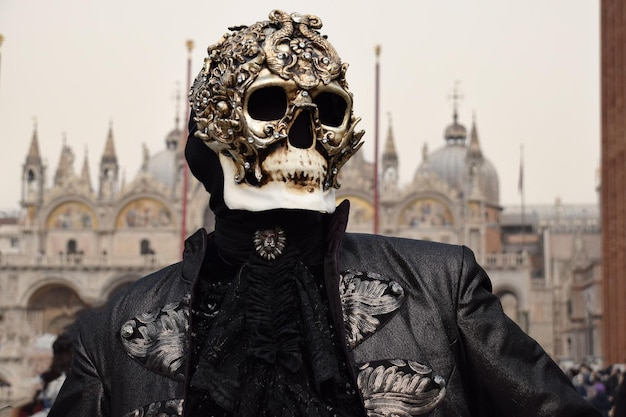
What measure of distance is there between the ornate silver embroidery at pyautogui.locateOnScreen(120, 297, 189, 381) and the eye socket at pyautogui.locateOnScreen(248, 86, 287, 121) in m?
0.32

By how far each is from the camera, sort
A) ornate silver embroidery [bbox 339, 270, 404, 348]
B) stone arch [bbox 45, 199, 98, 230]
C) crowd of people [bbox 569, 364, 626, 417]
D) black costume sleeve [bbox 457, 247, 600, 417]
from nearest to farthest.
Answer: black costume sleeve [bbox 457, 247, 600, 417], ornate silver embroidery [bbox 339, 270, 404, 348], crowd of people [bbox 569, 364, 626, 417], stone arch [bbox 45, 199, 98, 230]

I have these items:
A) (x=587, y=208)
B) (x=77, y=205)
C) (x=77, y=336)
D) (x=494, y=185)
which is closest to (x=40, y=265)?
(x=77, y=205)

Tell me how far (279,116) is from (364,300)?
31cm

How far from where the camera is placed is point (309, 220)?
2004 mm

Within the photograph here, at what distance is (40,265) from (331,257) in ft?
152

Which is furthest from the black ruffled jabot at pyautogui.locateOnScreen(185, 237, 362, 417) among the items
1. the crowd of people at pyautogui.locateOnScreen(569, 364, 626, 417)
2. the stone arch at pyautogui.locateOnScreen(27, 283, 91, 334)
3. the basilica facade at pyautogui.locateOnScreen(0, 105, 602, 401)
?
the stone arch at pyautogui.locateOnScreen(27, 283, 91, 334)

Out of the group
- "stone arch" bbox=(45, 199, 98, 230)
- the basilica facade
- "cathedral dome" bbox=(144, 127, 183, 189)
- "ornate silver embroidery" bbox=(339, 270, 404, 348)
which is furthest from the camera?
"cathedral dome" bbox=(144, 127, 183, 189)

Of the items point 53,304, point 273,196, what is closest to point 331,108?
point 273,196

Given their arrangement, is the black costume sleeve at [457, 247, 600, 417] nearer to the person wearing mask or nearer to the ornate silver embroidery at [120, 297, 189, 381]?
the person wearing mask

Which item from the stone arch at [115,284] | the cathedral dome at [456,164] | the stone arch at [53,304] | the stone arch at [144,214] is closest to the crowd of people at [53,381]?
the stone arch at [115,284]

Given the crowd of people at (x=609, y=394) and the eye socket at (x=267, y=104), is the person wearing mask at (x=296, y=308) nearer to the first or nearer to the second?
the eye socket at (x=267, y=104)

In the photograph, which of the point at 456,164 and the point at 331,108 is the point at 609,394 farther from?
the point at 456,164

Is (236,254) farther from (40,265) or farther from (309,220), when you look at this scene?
(40,265)

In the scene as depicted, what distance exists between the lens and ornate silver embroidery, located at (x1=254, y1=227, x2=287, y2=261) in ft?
6.55
